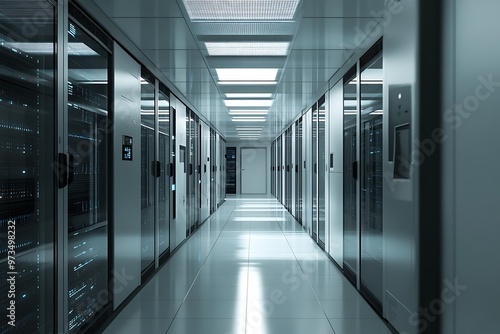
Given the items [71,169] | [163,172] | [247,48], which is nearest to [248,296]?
[71,169]

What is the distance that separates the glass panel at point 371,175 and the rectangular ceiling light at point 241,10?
102 cm

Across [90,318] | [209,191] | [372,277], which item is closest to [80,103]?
[90,318]

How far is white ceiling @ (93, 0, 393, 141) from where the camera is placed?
11.2 ft

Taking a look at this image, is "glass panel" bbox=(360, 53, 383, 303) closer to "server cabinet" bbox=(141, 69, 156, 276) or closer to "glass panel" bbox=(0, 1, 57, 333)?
"server cabinet" bbox=(141, 69, 156, 276)

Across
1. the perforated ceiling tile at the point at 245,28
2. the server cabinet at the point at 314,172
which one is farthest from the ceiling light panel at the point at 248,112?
the perforated ceiling tile at the point at 245,28

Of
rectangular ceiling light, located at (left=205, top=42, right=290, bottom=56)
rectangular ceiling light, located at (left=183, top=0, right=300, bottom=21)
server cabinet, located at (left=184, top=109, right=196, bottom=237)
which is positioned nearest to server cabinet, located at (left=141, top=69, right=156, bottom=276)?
rectangular ceiling light, located at (left=205, top=42, right=290, bottom=56)

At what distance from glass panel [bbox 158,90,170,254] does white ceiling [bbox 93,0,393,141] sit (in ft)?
1.40

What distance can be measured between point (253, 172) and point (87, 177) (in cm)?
1903

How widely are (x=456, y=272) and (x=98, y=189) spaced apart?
2.69 m

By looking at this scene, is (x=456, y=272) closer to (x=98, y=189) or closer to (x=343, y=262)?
(x=98, y=189)

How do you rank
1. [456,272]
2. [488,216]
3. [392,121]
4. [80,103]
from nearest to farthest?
[488,216], [456,272], [392,121], [80,103]

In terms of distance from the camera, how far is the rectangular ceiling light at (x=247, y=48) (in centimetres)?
463

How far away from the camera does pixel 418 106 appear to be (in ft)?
7.91

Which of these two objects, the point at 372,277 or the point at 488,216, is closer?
the point at 488,216
